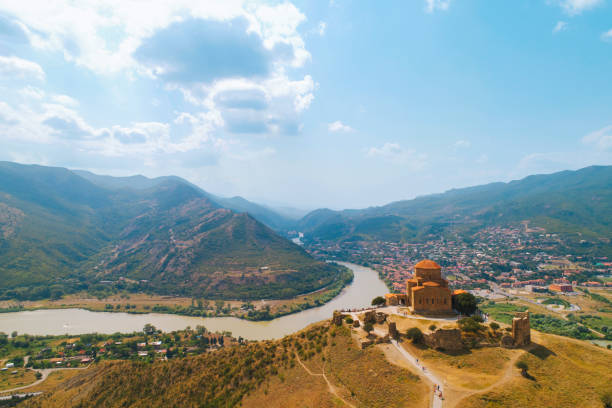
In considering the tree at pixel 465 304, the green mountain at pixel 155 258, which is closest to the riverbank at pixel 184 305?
the green mountain at pixel 155 258

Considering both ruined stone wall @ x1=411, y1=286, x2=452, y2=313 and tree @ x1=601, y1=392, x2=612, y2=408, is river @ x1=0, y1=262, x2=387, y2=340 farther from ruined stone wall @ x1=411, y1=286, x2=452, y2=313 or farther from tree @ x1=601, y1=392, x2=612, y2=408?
tree @ x1=601, y1=392, x2=612, y2=408

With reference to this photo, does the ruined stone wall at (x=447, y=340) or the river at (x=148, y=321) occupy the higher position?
the ruined stone wall at (x=447, y=340)

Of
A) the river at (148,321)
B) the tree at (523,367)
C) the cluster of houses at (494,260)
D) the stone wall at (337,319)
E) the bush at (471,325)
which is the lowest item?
the river at (148,321)

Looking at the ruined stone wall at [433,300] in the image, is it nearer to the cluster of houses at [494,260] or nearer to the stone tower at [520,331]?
the stone tower at [520,331]

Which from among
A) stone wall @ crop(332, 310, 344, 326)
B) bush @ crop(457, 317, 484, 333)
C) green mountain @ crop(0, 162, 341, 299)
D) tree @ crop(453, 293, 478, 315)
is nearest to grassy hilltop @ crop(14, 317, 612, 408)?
stone wall @ crop(332, 310, 344, 326)

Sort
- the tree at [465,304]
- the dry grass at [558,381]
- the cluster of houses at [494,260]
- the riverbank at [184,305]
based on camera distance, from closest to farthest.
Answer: the dry grass at [558,381] < the tree at [465,304] < the riverbank at [184,305] < the cluster of houses at [494,260]

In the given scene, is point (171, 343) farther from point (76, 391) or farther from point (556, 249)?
point (556, 249)

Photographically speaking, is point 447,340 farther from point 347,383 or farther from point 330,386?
point 330,386
